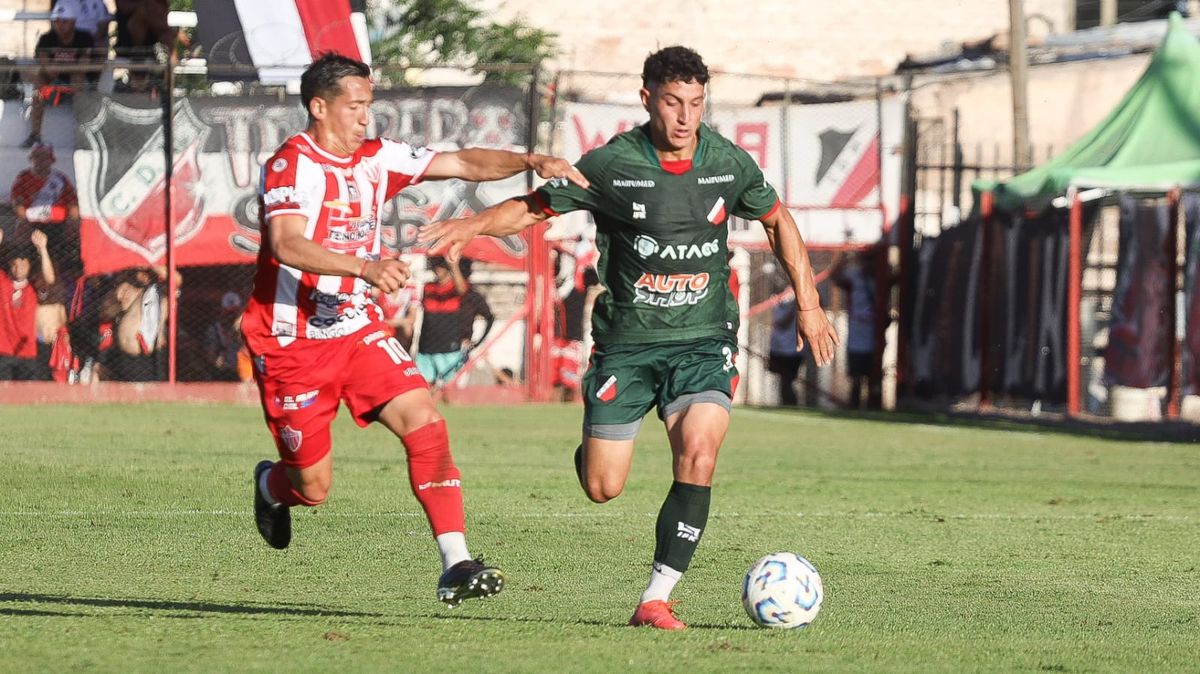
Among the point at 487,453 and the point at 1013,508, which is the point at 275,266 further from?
the point at 487,453

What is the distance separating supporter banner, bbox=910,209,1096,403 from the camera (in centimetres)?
2253

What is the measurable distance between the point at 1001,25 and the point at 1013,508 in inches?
1312

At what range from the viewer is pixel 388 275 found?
6680 millimetres

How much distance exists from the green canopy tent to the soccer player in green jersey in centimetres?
1350

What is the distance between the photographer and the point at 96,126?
78.1ft

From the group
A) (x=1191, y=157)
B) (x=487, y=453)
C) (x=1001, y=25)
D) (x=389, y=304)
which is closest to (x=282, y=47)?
(x=389, y=304)

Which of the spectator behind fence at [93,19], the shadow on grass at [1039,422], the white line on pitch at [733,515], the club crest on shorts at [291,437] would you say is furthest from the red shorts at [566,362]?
the club crest on shorts at [291,437]

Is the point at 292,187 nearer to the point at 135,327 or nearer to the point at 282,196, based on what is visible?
the point at 282,196

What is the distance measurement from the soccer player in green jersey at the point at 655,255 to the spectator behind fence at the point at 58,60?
1716 cm

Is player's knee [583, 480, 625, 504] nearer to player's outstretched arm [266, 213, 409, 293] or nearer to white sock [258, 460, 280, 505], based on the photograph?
player's outstretched arm [266, 213, 409, 293]

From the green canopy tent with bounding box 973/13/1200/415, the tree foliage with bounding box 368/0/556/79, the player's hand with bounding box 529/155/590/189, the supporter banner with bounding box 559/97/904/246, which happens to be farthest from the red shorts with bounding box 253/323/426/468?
the tree foliage with bounding box 368/0/556/79

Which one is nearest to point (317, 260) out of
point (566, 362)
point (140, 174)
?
point (140, 174)

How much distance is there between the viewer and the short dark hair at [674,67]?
24.0 ft

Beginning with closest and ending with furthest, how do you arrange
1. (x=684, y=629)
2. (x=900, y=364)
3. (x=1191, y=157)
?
(x=684, y=629)
(x=1191, y=157)
(x=900, y=364)
